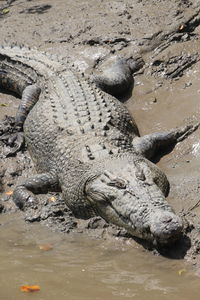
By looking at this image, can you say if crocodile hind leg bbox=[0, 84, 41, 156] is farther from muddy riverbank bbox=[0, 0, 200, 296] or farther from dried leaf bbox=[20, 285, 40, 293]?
dried leaf bbox=[20, 285, 40, 293]

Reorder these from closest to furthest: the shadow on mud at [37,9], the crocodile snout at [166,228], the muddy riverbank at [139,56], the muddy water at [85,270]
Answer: the muddy water at [85,270]
the crocodile snout at [166,228]
the muddy riverbank at [139,56]
the shadow on mud at [37,9]

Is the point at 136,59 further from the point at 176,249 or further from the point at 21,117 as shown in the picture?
the point at 176,249

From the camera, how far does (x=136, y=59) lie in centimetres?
898

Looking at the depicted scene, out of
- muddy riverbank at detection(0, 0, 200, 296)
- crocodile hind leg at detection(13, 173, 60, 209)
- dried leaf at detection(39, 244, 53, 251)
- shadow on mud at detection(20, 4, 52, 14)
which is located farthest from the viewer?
shadow on mud at detection(20, 4, 52, 14)

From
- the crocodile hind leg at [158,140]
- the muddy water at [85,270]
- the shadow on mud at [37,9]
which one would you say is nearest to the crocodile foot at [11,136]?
the crocodile hind leg at [158,140]

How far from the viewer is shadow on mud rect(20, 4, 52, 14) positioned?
11.0m

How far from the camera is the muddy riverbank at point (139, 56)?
593 centimetres

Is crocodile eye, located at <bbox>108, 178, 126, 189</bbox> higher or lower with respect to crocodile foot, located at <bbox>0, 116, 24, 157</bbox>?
higher

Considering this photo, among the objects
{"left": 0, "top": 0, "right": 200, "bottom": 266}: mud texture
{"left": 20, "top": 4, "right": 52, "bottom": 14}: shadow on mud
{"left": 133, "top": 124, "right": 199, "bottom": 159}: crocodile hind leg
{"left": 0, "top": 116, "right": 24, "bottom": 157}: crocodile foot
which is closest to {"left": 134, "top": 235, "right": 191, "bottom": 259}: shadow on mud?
{"left": 0, "top": 0, "right": 200, "bottom": 266}: mud texture

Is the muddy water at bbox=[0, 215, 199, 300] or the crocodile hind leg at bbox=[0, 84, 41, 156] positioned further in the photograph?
the crocodile hind leg at bbox=[0, 84, 41, 156]

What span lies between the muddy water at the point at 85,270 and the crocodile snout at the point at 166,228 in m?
0.19

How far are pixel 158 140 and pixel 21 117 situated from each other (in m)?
2.17

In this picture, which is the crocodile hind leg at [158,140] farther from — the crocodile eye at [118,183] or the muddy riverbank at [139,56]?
the crocodile eye at [118,183]

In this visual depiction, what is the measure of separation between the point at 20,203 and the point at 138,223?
1.80 meters
